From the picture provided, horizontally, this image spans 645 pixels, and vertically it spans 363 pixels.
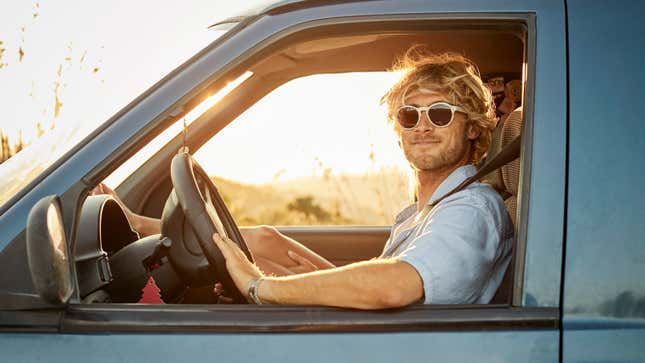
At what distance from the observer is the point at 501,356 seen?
174cm

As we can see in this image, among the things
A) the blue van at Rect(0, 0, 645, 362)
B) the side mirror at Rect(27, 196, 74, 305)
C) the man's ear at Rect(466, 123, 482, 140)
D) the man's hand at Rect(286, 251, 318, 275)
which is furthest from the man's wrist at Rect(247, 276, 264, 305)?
the man's hand at Rect(286, 251, 318, 275)

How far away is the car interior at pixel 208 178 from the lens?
2008mm

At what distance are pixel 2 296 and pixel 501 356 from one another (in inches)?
35.4

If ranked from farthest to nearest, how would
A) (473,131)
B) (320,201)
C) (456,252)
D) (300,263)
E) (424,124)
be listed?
(320,201), (300,263), (473,131), (424,124), (456,252)

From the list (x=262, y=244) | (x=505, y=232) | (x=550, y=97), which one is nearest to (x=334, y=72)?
(x=262, y=244)

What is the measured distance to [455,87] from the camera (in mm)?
2518

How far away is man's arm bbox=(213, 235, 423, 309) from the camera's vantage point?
6.15 ft

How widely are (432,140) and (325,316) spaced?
2.61 feet

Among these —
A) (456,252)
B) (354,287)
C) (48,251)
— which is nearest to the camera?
(48,251)

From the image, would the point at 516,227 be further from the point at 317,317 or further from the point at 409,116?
the point at 409,116

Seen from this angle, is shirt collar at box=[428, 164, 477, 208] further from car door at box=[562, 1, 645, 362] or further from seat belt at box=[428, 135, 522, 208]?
car door at box=[562, 1, 645, 362]

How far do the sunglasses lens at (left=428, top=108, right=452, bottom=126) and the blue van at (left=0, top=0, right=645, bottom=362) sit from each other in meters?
0.46

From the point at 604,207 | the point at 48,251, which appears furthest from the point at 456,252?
the point at 48,251

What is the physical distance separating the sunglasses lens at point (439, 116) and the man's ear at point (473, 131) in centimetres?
11
